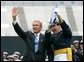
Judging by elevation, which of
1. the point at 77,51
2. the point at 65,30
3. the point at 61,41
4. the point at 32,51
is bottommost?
the point at 77,51

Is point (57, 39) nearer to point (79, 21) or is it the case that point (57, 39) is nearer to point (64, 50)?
point (64, 50)

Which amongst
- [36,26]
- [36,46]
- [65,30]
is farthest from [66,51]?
[36,26]

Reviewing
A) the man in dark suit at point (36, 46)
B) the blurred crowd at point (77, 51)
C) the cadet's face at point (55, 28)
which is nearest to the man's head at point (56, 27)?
the cadet's face at point (55, 28)

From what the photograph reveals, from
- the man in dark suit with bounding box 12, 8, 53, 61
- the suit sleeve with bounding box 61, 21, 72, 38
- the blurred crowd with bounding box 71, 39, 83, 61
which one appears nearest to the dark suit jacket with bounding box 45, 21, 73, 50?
the suit sleeve with bounding box 61, 21, 72, 38

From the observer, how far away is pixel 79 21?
2097 cm

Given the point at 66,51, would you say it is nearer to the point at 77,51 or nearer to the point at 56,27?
the point at 56,27

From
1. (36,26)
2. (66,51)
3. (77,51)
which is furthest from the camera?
(77,51)

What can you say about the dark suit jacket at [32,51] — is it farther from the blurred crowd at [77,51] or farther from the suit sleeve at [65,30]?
the blurred crowd at [77,51]

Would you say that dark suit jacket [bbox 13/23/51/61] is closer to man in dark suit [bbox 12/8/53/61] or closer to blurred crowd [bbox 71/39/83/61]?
man in dark suit [bbox 12/8/53/61]

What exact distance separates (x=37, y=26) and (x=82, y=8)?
14980mm

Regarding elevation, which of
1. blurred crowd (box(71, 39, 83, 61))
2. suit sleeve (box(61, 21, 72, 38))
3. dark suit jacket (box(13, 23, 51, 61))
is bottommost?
blurred crowd (box(71, 39, 83, 61))

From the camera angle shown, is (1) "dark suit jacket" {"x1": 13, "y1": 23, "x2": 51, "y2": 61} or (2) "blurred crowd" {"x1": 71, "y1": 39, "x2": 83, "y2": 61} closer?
(1) "dark suit jacket" {"x1": 13, "y1": 23, "x2": 51, "y2": 61}

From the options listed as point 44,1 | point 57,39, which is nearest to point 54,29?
point 57,39

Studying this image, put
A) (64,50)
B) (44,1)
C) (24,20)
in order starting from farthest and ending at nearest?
(44,1) < (24,20) < (64,50)
